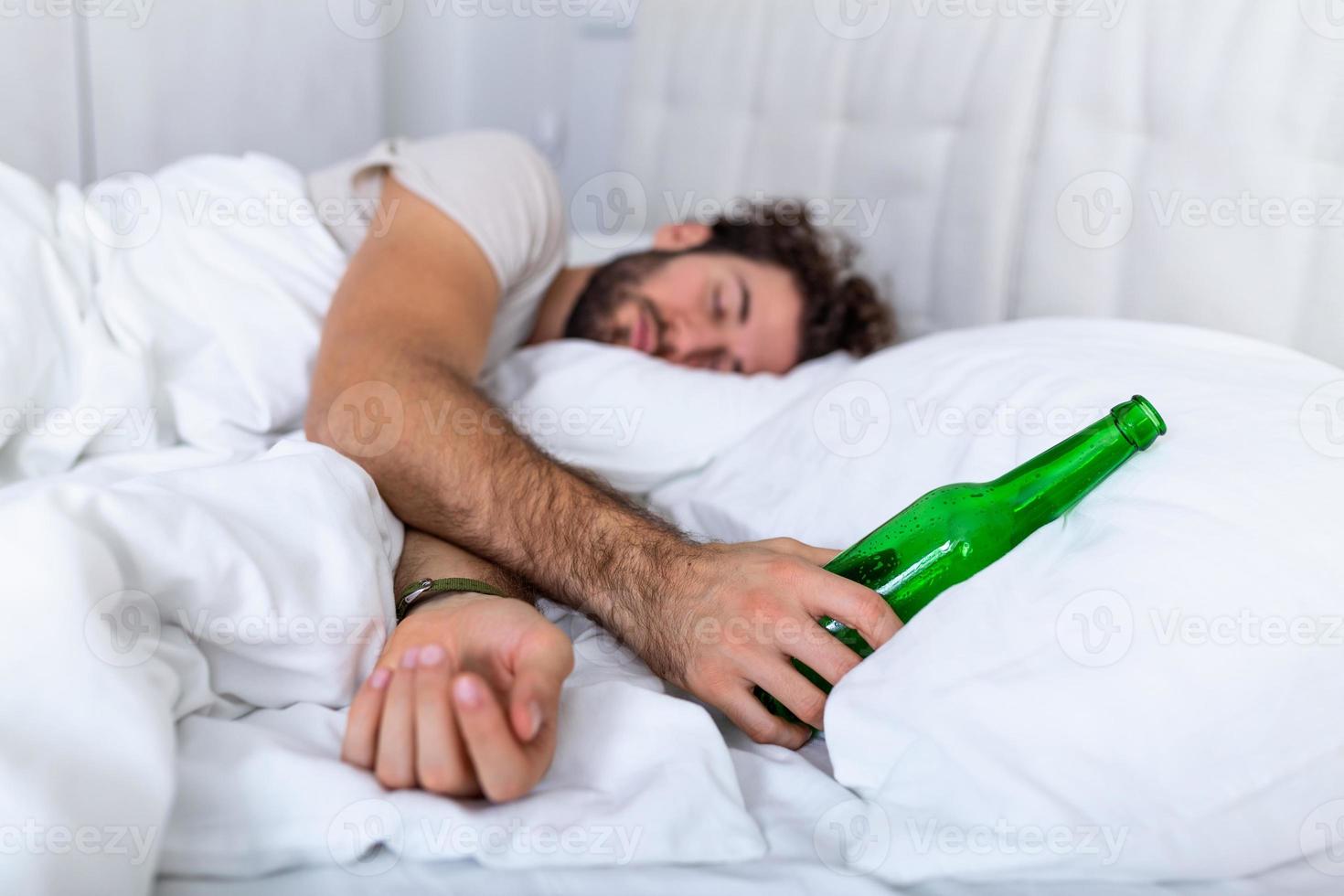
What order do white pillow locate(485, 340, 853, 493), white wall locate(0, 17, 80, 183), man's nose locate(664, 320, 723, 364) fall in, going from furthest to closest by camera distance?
white wall locate(0, 17, 80, 183), man's nose locate(664, 320, 723, 364), white pillow locate(485, 340, 853, 493)

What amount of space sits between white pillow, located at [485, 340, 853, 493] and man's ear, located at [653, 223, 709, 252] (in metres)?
0.26

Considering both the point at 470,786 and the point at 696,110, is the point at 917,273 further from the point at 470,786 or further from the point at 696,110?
the point at 470,786

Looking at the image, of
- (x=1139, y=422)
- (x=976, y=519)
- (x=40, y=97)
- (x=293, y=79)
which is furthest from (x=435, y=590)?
(x=293, y=79)

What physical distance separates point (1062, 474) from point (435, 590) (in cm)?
46

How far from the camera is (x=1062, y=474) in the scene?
714 mm

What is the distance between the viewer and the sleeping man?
1.90 ft

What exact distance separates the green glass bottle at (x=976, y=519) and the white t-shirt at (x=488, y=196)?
704 mm

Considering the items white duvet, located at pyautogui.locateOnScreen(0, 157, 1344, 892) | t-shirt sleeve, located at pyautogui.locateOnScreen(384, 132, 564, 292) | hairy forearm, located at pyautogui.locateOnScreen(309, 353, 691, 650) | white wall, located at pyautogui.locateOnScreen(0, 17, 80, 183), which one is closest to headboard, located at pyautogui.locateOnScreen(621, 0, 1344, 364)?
white duvet, located at pyautogui.locateOnScreen(0, 157, 1344, 892)

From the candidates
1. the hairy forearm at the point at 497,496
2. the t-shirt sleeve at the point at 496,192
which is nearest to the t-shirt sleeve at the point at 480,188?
the t-shirt sleeve at the point at 496,192

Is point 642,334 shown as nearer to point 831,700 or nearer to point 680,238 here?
point 680,238

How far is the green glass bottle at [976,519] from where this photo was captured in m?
0.71

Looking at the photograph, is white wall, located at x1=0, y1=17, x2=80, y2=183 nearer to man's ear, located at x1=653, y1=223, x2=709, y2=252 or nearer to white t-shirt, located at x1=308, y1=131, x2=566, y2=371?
white t-shirt, located at x1=308, y1=131, x2=566, y2=371

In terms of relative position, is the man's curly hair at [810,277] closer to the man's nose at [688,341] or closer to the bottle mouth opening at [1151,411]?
the man's nose at [688,341]

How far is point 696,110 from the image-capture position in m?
1.96
